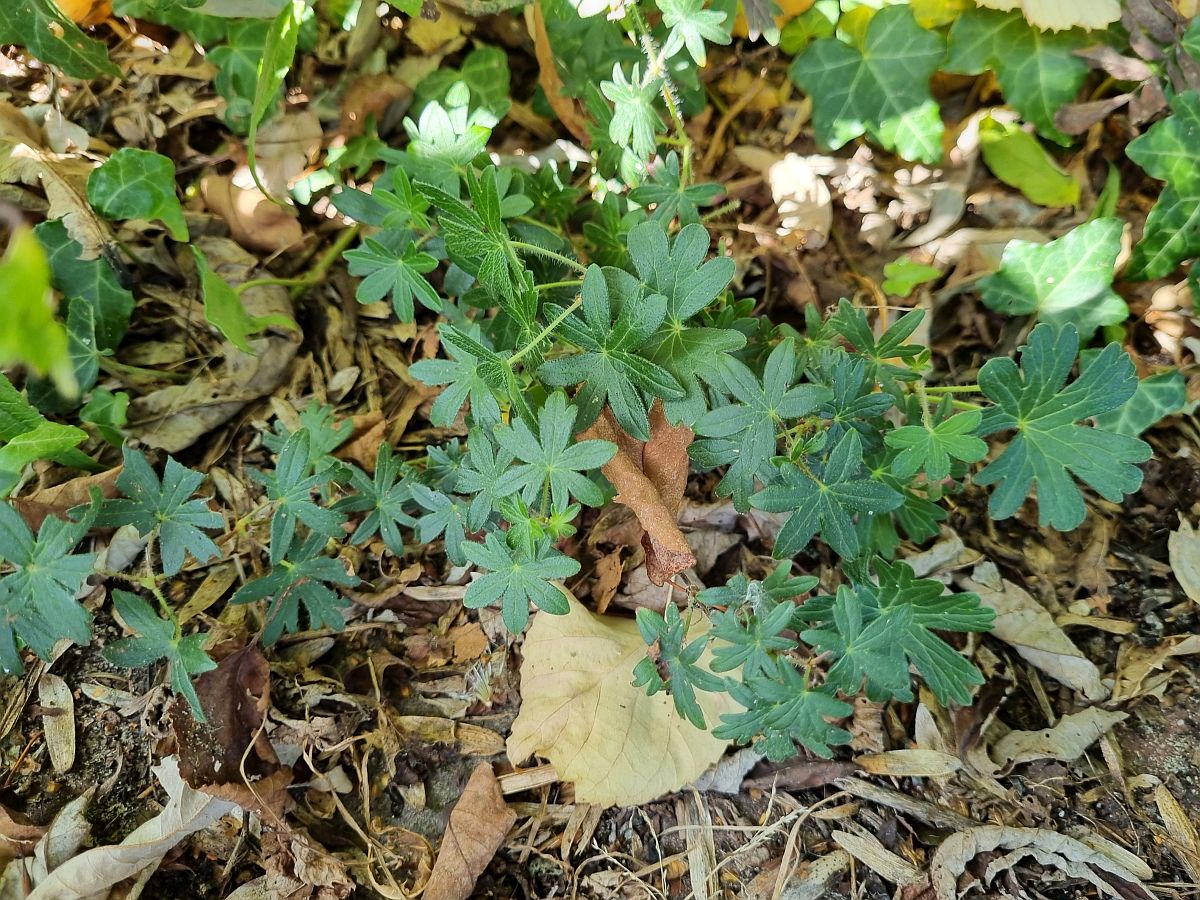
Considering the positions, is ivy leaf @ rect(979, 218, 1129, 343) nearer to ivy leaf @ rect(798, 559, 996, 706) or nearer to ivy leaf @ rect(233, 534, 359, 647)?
ivy leaf @ rect(798, 559, 996, 706)

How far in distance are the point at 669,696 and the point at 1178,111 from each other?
1.85 meters

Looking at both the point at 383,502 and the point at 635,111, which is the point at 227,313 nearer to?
the point at 383,502

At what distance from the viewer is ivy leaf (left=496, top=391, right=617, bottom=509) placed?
148cm

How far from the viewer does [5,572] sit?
1.72 meters

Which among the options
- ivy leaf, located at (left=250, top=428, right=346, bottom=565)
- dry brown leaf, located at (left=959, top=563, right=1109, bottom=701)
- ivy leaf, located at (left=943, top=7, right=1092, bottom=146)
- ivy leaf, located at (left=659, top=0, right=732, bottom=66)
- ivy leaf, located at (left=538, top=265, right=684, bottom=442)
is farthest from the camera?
ivy leaf, located at (left=943, top=7, right=1092, bottom=146)

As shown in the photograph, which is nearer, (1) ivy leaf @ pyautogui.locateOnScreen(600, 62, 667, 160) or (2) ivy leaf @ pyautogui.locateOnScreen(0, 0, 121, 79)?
(1) ivy leaf @ pyautogui.locateOnScreen(600, 62, 667, 160)

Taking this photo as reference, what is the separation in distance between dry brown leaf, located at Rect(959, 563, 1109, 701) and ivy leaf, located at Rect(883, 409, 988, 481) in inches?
23.9

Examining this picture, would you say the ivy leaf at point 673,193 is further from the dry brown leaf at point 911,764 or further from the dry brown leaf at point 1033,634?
the dry brown leaf at point 911,764

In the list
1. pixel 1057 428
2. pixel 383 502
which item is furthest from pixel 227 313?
pixel 1057 428

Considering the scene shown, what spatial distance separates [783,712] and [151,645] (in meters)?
1.26

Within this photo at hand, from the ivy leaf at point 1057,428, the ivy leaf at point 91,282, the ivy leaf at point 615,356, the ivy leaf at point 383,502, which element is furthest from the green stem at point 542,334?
the ivy leaf at point 91,282

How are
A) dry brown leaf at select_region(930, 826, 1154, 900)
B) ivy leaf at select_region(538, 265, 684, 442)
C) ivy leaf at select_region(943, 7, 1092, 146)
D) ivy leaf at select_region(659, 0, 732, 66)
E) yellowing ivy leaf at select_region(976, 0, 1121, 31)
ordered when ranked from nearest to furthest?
1. ivy leaf at select_region(538, 265, 684, 442)
2. ivy leaf at select_region(659, 0, 732, 66)
3. dry brown leaf at select_region(930, 826, 1154, 900)
4. yellowing ivy leaf at select_region(976, 0, 1121, 31)
5. ivy leaf at select_region(943, 7, 1092, 146)

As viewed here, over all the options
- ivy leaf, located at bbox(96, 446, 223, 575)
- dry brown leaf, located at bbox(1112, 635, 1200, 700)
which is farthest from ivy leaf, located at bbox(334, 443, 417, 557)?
dry brown leaf, located at bbox(1112, 635, 1200, 700)

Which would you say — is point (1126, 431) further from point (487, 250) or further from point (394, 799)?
point (394, 799)
